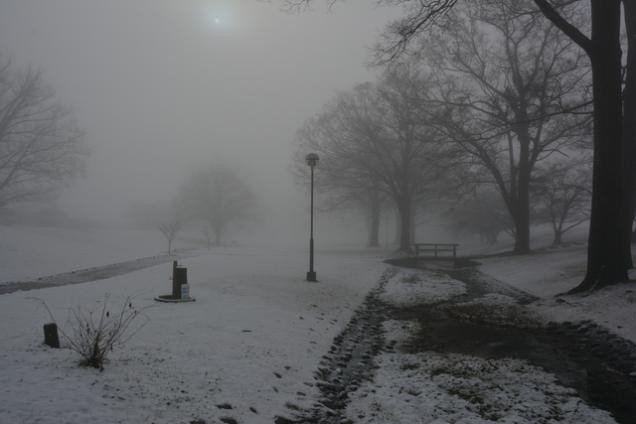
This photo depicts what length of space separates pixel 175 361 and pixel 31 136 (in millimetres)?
33241

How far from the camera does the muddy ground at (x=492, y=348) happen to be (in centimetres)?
561

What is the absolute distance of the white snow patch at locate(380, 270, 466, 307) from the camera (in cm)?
1376

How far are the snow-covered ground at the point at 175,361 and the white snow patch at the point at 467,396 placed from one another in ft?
3.36

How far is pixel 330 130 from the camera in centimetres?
3547

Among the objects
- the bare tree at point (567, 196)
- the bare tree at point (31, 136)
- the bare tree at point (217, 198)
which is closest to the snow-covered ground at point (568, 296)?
the bare tree at point (567, 196)

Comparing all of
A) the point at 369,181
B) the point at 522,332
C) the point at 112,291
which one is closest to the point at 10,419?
the point at 112,291

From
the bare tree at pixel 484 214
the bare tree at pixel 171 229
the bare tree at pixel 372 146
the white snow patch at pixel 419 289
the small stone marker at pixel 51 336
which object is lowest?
the white snow patch at pixel 419 289

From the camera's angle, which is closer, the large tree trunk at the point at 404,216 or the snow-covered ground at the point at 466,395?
the snow-covered ground at the point at 466,395

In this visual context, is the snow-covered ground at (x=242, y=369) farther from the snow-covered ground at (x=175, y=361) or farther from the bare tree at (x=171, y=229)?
the bare tree at (x=171, y=229)

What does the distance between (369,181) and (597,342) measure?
2831 cm

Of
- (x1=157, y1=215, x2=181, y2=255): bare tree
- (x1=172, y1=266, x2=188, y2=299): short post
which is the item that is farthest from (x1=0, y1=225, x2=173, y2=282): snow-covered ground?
(x1=172, y1=266, x2=188, y2=299): short post

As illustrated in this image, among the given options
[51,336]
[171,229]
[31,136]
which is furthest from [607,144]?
[31,136]

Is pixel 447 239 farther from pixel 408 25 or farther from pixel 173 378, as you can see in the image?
pixel 173 378

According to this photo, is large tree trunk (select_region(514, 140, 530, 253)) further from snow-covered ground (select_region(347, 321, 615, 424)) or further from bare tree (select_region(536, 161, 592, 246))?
snow-covered ground (select_region(347, 321, 615, 424))
